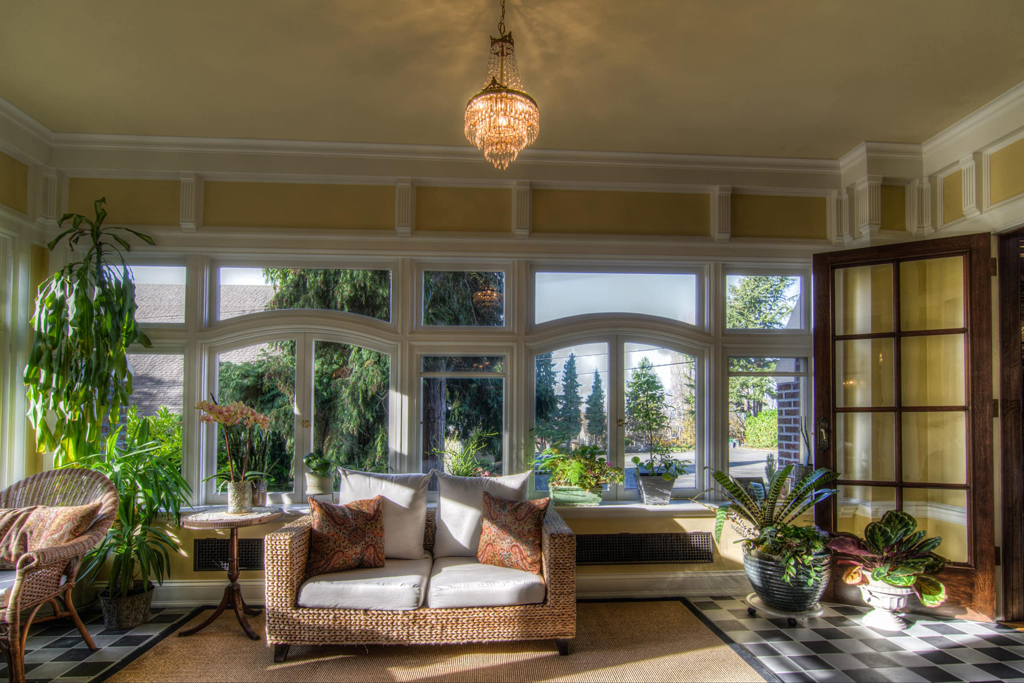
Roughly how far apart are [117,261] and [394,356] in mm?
1982

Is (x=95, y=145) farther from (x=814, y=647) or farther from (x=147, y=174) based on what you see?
(x=814, y=647)

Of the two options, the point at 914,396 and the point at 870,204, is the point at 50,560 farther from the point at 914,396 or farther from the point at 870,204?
the point at 870,204

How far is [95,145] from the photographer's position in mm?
4293

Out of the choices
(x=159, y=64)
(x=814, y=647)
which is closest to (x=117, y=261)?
(x=159, y=64)

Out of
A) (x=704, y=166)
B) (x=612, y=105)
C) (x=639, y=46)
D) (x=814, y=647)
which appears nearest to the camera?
(x=639, y=46)

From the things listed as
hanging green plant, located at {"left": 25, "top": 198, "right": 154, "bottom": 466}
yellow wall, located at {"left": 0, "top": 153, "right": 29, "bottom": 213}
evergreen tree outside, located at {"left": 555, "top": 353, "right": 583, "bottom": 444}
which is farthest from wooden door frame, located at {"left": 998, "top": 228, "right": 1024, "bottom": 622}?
yellow wall, located at {"left": 0, "top": 153, "right": 29, "bottom": 213}

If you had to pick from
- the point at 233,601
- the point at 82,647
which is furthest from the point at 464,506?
the point at 82,647

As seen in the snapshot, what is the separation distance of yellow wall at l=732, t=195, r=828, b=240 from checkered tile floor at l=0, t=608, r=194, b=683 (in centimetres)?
455

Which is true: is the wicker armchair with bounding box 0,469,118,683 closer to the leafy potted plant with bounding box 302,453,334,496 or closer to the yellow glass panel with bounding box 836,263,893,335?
the leafy potted plant with bounding box 302,453,334,496

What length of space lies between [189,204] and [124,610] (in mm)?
2542

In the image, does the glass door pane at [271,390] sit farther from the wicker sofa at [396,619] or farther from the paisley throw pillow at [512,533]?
the paisley throw pillow at [512,533]

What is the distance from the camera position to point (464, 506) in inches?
153

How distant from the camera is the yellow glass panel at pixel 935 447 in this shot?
13.1 ft

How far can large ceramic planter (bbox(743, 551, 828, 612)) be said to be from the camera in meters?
3.68
